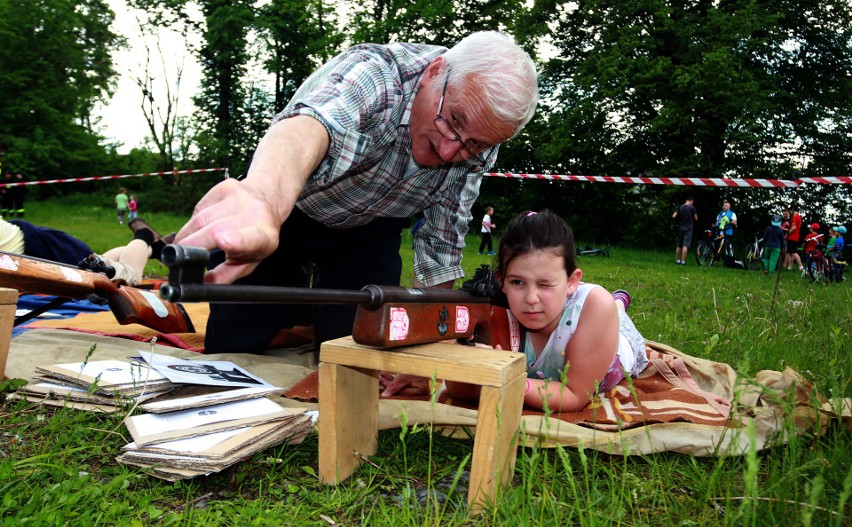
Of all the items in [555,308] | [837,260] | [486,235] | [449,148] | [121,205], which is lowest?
[837,260]

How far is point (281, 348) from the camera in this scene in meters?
4.23

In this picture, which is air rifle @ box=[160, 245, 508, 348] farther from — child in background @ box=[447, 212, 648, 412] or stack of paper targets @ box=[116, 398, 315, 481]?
stack of paper targets @ box=[116, 398, 315, 481]

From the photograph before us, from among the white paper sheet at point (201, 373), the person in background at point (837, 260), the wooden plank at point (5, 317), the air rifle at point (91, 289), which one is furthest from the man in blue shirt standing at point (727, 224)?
the wooden plank at point (5, 317)

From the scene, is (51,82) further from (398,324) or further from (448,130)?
(398,324)

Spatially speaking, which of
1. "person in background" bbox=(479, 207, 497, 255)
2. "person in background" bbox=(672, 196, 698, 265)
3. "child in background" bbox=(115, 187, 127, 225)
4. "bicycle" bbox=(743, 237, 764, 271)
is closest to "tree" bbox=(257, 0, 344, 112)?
"child in background" bbox=(115, 187, 127, 225)

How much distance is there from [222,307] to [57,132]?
32.9 metres

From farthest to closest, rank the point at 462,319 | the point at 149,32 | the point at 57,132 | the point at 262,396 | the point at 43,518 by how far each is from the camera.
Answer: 1. the point at 149,32
2. the point at 57,132
3. the point at 262,396
4. the point at 462,319
5. the point at 43,518

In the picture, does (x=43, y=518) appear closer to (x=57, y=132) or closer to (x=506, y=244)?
(x=506, y=244)

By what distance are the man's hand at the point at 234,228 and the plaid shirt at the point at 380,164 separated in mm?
683

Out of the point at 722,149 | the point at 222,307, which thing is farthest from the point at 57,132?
the point at 222,307

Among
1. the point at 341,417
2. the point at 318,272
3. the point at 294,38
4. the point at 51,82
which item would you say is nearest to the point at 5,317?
the point at 318,272

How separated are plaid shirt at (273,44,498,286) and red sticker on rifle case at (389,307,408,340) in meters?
0.59

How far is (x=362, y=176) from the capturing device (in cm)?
293

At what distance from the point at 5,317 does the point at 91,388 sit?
77cm
